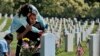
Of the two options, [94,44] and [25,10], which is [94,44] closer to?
[94,44]

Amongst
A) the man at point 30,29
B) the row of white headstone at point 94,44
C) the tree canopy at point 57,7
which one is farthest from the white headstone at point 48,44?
the tree canopy at point 57,7

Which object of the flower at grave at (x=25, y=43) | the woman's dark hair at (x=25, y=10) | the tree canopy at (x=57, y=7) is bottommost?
the tree canopy at (x=57, y=7)

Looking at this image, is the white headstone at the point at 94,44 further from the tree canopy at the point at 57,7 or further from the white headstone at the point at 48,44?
the tree canopy at the point at 57,7

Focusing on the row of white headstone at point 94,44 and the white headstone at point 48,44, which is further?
the row of white headstone at point 94,44

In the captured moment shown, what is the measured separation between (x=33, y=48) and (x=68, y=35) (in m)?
8.16

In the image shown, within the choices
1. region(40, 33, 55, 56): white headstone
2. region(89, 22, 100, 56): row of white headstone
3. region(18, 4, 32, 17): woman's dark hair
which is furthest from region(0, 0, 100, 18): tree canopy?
region(40, 33, 55, 56): white headstone

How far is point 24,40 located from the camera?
8.01 meters

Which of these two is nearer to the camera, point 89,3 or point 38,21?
point 38,21

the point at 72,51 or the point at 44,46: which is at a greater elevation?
the point at 44,46

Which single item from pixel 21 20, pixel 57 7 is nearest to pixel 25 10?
pixel 21 20

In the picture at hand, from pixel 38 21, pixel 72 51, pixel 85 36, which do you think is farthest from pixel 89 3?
pixel 38 21

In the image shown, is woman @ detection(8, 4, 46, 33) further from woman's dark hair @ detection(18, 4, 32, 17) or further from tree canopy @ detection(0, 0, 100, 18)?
tree canopy @ detection(0, 0, 100, 18)

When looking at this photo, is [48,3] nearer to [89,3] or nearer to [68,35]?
[89,3]

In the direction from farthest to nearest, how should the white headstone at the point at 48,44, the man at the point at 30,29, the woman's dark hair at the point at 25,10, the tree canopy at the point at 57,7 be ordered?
1. the tree canopy at the point at 57,7
2. the woman's dark hair at the point at 25,10
3. the man at the point at 30,29
4. the white headstone at the point at 48,44
